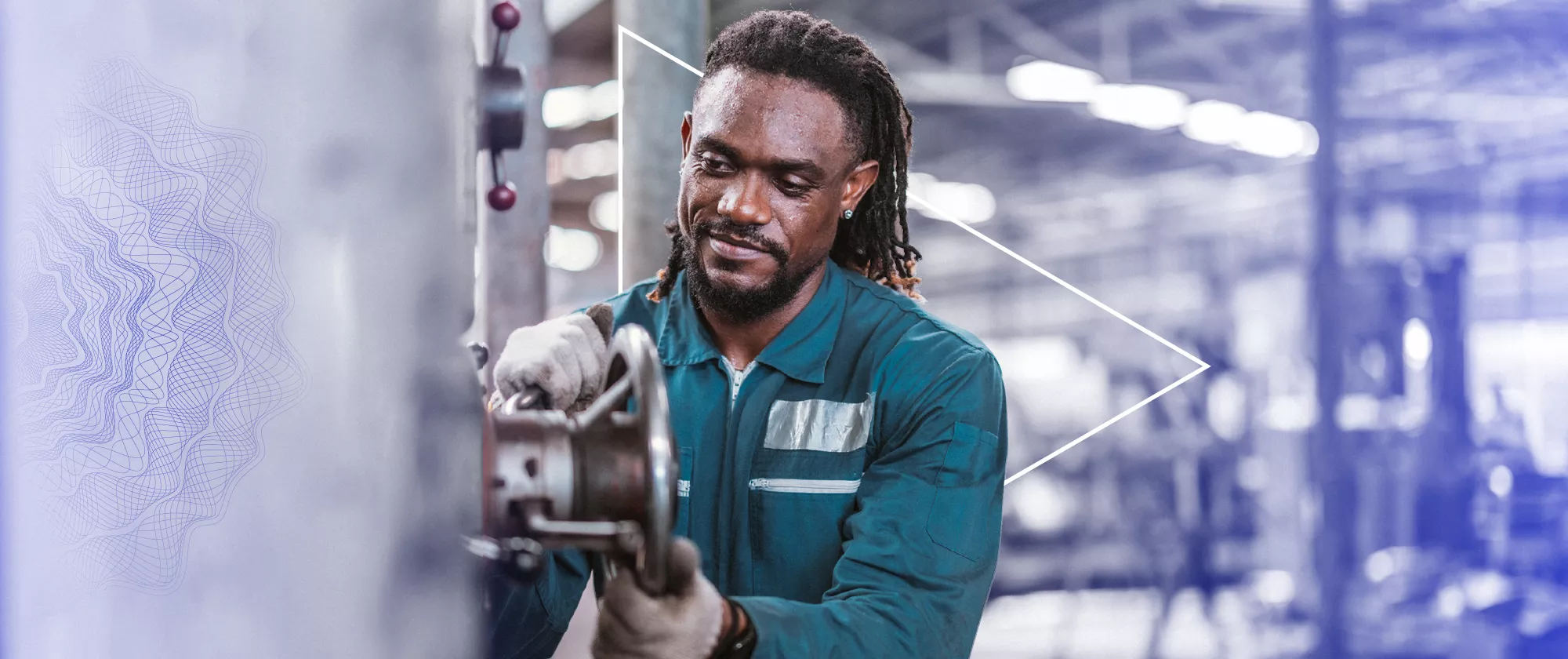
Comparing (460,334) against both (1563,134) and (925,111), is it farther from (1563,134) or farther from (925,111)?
(1563,134)

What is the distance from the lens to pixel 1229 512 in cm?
231

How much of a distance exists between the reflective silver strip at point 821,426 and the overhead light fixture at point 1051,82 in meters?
1.20

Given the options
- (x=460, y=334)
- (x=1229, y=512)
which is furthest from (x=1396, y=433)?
(x=460, y=334)

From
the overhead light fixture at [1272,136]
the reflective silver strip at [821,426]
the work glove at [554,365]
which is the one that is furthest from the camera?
the overhead light fixture at [1272,136]

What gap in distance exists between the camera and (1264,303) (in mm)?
2311

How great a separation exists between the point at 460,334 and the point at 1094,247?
1.78 metres

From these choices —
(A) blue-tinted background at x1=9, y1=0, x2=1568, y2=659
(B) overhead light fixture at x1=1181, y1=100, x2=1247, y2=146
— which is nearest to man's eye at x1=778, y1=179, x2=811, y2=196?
(A) blue-tinted background at x1=9, y1=0, x2=1568, y2=659

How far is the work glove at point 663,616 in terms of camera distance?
2.29ft

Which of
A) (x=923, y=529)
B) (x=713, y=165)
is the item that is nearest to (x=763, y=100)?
(x=713, y=165)

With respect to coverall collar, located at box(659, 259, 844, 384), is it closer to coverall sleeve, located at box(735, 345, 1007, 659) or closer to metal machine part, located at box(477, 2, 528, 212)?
coverall sleeve, located at box(735, 345, 1007, 659)

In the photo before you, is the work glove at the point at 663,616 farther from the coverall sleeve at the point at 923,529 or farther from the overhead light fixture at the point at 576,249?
the overhead light fixture at the point at 576,249

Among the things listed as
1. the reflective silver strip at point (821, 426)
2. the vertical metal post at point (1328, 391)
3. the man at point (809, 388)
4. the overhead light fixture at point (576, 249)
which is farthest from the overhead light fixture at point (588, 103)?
the vertical metal post at point (1328, 391)

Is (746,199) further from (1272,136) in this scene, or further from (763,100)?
(1272,136)

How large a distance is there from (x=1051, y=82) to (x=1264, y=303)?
1.80 ft
